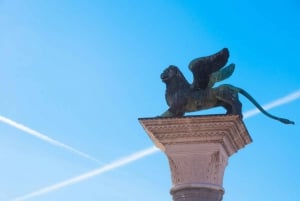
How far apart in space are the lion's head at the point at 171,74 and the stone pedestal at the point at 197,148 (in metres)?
1.01

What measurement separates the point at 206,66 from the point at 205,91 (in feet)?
1.21

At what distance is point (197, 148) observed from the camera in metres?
9.35

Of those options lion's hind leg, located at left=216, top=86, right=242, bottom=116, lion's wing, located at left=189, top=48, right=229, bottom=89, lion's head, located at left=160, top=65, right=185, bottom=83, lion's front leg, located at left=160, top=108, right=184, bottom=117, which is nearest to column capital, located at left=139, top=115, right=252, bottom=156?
lion's hind leg, located at left=216, top=86, right=242, bottom=116

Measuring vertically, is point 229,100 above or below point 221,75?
below

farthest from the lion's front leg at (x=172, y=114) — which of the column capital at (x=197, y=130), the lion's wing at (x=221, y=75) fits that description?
the lion's wing at (x=221, y=75)

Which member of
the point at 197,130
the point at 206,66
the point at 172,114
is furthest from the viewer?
the point at 206,66

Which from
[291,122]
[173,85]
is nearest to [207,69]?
[173,85]

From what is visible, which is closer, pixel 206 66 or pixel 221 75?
pixel 206 66

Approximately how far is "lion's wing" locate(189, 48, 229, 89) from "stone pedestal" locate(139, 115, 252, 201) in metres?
0.88

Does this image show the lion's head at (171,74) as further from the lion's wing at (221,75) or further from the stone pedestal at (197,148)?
the stone pedestal at (197,148)

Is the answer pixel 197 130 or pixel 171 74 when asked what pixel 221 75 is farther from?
pixel 197 130

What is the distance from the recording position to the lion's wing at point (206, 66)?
32.3 feet

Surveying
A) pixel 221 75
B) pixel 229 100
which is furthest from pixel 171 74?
pixel 229 100

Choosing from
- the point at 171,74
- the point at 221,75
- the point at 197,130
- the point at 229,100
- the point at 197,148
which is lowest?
the point at 197,148
